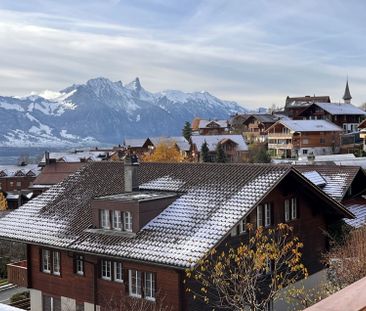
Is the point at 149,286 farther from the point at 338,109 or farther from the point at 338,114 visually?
the point at 338,109

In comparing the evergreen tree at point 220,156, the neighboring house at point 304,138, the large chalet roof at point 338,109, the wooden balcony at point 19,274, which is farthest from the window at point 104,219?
the large chalet roof at point 338,109

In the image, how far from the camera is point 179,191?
23859mm

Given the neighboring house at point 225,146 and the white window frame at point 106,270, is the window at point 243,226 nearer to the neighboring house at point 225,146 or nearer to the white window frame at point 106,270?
the white window frame at point 106,270

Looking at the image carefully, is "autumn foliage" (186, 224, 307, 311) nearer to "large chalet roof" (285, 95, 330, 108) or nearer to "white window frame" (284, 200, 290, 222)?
"white window frame" (284, 200, 290, 222)

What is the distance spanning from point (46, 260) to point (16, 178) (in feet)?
292

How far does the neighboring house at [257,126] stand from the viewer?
10388 centimetres

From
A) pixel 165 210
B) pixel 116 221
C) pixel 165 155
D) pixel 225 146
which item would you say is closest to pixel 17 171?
pixel 165 155

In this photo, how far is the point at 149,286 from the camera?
19.9m

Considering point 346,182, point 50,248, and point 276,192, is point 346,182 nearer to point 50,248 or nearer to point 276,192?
point 276,192

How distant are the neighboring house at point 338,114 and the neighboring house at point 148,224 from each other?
7342 centimetres

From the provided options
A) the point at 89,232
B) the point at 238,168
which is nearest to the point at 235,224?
the point at 238,168

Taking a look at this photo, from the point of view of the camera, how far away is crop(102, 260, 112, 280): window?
21.6 meters

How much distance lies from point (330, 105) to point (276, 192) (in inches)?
3217

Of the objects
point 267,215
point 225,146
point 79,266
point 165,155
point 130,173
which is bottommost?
point 79,266
